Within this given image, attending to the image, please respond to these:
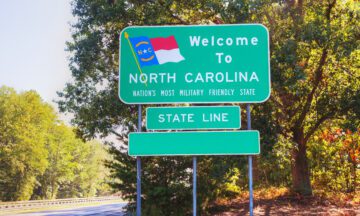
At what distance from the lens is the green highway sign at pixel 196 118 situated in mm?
8688

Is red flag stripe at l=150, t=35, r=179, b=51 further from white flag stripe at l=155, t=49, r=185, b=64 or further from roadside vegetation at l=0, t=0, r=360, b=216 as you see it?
roadside vegetation at l=0, t=0, r=360, b=216

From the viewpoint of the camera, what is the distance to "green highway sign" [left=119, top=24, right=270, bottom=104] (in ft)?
29.6

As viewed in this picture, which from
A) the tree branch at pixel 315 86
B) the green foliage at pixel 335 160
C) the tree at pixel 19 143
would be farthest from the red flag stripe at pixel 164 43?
the tree at pixel 19 143

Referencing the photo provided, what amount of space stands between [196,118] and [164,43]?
1.84 meters

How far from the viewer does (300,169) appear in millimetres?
18422

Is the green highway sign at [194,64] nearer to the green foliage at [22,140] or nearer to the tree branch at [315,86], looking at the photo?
the tree branch at [315,86]

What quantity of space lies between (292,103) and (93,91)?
28.3 ft

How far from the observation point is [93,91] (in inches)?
722

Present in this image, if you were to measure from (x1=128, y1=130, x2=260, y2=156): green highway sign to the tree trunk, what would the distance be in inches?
411

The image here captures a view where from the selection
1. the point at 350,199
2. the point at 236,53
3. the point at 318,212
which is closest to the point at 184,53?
the point at 236,53

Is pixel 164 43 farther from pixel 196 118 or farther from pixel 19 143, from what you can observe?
pixel 19 143

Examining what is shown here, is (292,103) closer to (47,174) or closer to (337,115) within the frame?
(337,115)

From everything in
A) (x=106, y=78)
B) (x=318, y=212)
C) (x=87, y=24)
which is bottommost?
(x=318, y=212)

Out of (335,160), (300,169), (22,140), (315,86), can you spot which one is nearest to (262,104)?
(315,86)
